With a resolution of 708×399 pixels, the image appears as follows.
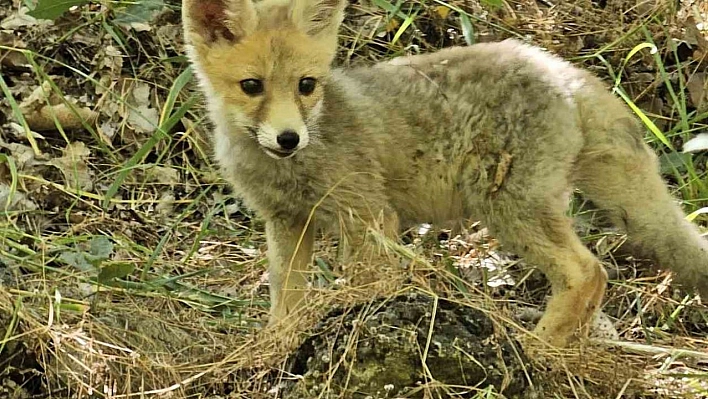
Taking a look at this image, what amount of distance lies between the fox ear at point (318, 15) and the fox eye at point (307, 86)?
0.66 feet

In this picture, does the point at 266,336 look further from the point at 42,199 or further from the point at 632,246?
the point at 42,199

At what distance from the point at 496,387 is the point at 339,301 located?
53 cm

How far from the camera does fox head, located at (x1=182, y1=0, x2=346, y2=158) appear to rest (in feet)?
11.1

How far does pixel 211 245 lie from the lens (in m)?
4.54

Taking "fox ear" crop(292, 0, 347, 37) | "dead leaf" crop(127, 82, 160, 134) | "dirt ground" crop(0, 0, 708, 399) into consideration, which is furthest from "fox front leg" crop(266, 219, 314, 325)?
"dead leaf" crop(127, 82, 160, 134)

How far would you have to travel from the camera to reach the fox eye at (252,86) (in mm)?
3432

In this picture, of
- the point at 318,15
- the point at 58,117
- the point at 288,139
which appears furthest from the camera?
the point at 58,117

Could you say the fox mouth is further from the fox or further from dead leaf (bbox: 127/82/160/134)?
dead leaf (bbox: 127/82/160/134)

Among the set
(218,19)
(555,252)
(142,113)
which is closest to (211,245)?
(142,113)

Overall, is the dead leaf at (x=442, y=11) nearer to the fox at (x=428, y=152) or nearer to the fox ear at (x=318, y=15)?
the fox at (x=428, y=152)

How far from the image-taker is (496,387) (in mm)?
2738

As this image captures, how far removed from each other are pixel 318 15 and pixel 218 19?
37cm

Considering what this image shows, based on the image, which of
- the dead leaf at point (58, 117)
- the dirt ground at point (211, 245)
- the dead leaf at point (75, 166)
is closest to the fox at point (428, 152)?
the dirt ground at point (211, 245)

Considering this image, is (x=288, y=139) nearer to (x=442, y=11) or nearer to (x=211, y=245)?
(x=211, y=245)
